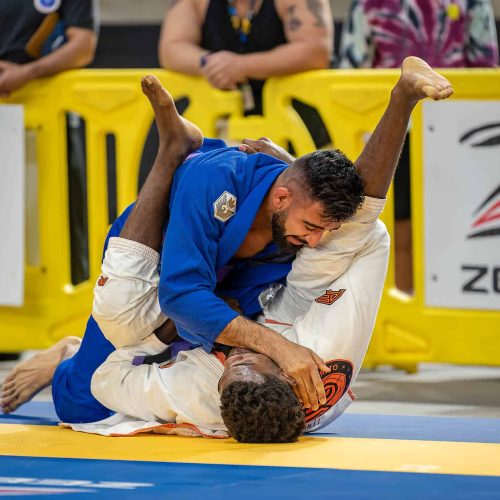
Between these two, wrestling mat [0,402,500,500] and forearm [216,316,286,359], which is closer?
wrestling mat [0,402,500,500]

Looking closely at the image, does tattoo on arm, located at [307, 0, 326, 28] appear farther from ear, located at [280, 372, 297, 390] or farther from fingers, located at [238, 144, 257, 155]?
ear, located at [280, 372, 297, 390]

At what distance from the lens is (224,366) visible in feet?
11.7

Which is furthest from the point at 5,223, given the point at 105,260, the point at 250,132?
the point at 105,260

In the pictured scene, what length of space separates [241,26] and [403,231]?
1.17 meters

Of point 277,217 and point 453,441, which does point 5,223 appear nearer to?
point 277,217

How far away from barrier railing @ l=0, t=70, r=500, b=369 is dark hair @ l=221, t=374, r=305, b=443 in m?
1.73

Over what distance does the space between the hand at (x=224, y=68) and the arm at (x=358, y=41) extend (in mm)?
758

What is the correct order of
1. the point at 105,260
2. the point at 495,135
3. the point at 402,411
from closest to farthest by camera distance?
1. the point at 105,260
2. the point at 402,411
3. the point at 495,135

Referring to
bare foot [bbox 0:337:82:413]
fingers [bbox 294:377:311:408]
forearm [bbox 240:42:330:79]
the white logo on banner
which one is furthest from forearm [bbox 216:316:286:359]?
forearm [bbox 240:42:330:79]

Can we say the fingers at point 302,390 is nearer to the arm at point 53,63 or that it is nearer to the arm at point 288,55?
the arm at point 288,55

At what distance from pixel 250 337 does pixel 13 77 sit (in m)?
2.51

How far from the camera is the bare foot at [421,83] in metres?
3.36

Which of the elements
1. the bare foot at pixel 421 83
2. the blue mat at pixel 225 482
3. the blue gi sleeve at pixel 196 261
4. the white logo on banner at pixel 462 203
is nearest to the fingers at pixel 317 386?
the blue gi sleeve at pixel 196 261

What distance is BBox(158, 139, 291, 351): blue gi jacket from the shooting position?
11.4 feet
